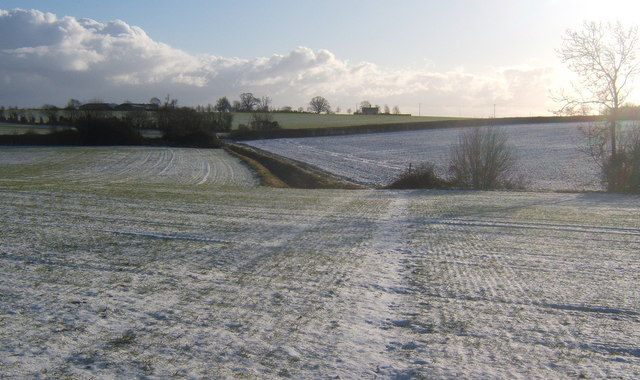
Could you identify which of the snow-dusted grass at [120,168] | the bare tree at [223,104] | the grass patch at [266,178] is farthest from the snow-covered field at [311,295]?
the bare tree at [223,104]

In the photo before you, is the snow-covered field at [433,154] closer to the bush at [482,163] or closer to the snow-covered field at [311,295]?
the bush at [482,163]

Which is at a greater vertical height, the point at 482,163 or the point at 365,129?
the point at 365,129

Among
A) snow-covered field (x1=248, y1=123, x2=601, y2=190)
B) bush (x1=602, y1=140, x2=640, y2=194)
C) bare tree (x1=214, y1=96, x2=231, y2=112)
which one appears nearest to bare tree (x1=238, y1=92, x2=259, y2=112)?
bare tree (x1=214, y1=96, x2=231, y2=112)

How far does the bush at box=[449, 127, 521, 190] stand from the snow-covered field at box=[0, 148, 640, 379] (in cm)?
1501

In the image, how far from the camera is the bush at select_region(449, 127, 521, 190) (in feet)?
92.1

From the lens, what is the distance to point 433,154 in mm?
52312

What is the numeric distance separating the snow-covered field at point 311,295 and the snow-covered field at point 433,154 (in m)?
20.1

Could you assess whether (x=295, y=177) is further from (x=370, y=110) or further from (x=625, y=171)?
(x=370, y=110)

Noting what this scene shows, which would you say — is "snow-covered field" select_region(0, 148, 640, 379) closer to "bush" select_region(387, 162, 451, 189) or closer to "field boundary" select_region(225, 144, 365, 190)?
"bush" select_region(387, 162, 451, 189)

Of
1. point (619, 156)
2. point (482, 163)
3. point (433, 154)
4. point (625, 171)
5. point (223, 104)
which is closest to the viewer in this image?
point (625, 171)

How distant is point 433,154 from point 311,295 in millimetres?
47561

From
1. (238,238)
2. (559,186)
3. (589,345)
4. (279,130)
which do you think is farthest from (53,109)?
(589,345)

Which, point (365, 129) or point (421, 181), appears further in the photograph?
point (365, 129)

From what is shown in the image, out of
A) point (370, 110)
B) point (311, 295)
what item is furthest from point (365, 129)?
point (311, 295)
